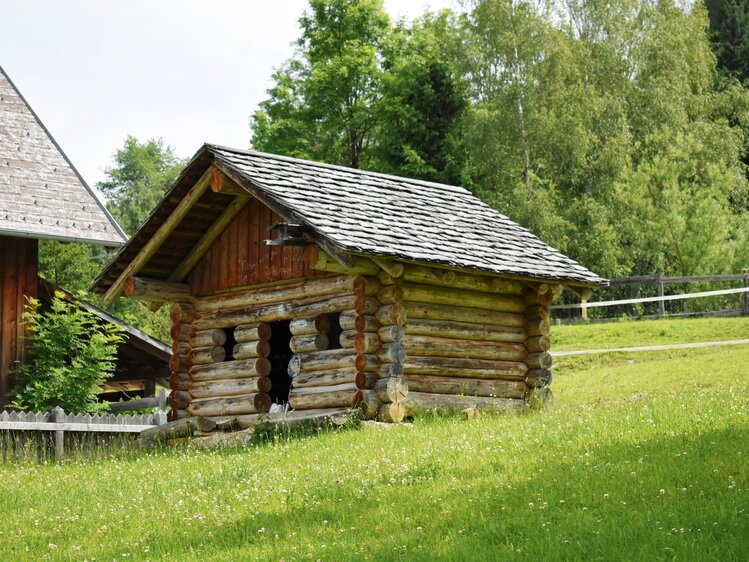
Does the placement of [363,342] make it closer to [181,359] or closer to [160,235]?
[160,235]

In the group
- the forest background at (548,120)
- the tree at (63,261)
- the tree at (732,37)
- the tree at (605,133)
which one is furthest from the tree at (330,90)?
the tree at (732,37)

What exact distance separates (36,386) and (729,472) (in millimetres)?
14840

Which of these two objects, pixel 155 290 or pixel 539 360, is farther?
pixel 155 290

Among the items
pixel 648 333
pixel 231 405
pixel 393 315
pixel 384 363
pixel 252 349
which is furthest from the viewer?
pixel 648 333

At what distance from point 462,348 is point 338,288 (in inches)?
96.2

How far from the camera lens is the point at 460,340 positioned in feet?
58.7

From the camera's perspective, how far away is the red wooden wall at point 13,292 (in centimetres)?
2127

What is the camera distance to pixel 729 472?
950 cm

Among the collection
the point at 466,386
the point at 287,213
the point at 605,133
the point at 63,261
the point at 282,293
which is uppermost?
the point at 605,133

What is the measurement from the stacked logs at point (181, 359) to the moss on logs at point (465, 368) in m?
5.12

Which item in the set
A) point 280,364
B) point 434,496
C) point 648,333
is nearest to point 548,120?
point 648,333

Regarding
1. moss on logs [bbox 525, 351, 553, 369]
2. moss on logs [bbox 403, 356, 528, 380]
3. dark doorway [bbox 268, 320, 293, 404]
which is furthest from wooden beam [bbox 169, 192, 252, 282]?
moss on logs [bbox 525, 351, 553, 369]

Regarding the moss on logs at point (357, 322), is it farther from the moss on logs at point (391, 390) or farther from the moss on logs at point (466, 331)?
the moss on logs at point (391, 390)

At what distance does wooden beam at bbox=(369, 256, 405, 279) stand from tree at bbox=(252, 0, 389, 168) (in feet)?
99.3
